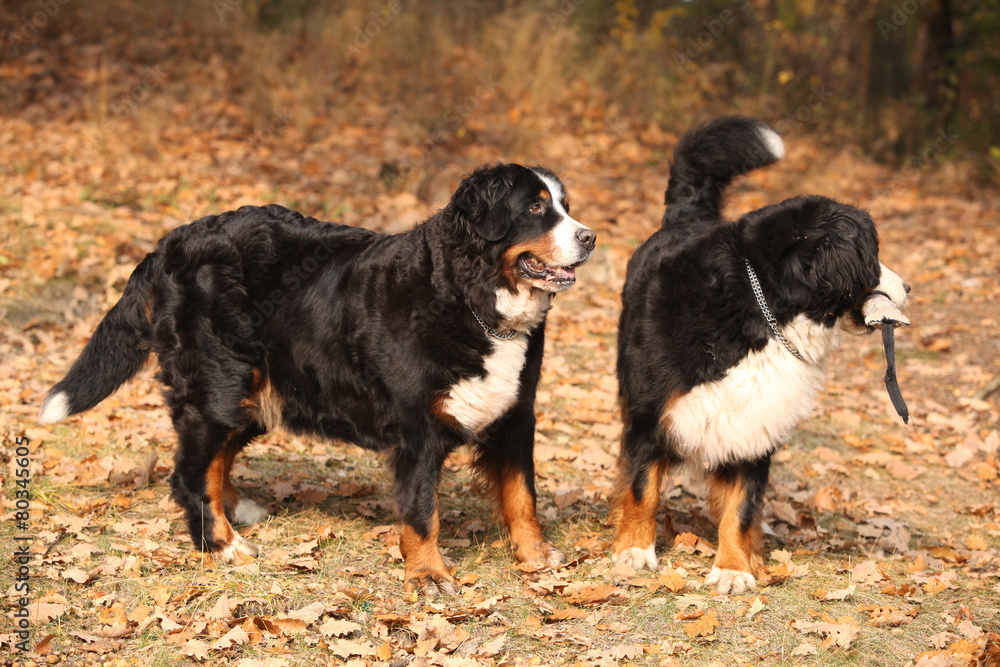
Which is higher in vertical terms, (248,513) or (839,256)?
(839,256)

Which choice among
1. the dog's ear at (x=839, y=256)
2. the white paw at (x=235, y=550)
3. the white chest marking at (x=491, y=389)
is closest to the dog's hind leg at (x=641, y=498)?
the white chest marking at (x=491, y=389)

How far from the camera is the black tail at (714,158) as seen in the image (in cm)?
454

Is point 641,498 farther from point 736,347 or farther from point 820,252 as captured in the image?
Answer: point 820,252

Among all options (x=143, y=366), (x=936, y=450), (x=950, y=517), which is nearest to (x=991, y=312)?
(x=936, y=450)


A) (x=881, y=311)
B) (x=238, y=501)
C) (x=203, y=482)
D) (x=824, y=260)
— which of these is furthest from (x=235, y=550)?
(x=881, y=311)

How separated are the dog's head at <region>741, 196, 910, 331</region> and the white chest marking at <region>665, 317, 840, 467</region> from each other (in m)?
0.10

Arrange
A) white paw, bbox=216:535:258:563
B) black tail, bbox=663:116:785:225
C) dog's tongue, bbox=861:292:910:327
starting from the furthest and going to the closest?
black tail, bbox=663:116:785:225 < white paw, bbox=216:535:258:563 < dog's tongue, bbox=861:292:910:327

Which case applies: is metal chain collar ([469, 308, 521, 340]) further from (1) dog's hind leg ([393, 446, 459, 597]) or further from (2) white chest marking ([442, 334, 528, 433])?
(1) dog's hind leg ([393, 446, 459, 597])

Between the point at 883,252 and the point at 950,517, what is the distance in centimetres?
559

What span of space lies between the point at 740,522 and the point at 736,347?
2.70 feet

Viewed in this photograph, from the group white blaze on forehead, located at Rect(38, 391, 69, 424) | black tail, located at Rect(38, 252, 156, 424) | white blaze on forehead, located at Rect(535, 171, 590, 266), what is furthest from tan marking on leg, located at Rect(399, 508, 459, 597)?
white blaze on forehead, located at Rect(38, 391, 69, 424)

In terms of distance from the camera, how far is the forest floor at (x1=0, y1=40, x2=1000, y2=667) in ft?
10.6

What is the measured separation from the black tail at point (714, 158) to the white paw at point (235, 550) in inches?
105

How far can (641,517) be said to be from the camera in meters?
3.93
